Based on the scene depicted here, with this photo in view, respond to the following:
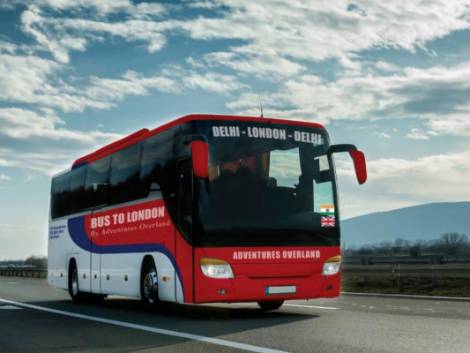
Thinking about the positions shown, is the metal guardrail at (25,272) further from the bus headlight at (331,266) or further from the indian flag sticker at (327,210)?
the indian flag sticker at (327,210)

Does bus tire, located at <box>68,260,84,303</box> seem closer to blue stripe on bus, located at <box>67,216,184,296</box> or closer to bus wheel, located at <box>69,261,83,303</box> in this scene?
bus wheel, located at <box>69,261,83,303</box>

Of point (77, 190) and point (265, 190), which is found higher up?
point (77, 190)

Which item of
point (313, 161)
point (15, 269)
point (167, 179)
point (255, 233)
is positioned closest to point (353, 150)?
point (313, 161)

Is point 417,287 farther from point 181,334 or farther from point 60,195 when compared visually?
point 181,334

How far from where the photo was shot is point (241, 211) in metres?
13.7

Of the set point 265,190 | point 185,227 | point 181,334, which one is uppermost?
point 265,190

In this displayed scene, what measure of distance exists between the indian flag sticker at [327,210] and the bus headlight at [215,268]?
1.96 metres

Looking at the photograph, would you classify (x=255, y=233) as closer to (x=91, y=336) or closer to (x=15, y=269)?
(x=91, y=336)

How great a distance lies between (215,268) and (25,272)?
58.0m

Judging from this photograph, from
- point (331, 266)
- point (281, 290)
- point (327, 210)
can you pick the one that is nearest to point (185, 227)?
point (281, 290)

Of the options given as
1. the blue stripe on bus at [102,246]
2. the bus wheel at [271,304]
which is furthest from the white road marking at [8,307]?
the bus wheel at [271,304]

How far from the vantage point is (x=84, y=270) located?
20.3 m

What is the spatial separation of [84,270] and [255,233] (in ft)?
25.6

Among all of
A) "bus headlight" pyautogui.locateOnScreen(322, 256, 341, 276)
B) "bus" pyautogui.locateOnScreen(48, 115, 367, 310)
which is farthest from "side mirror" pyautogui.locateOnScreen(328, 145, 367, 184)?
"bus headlight" pyautogui.locateOnScreen(322, 256, 341, 276)
